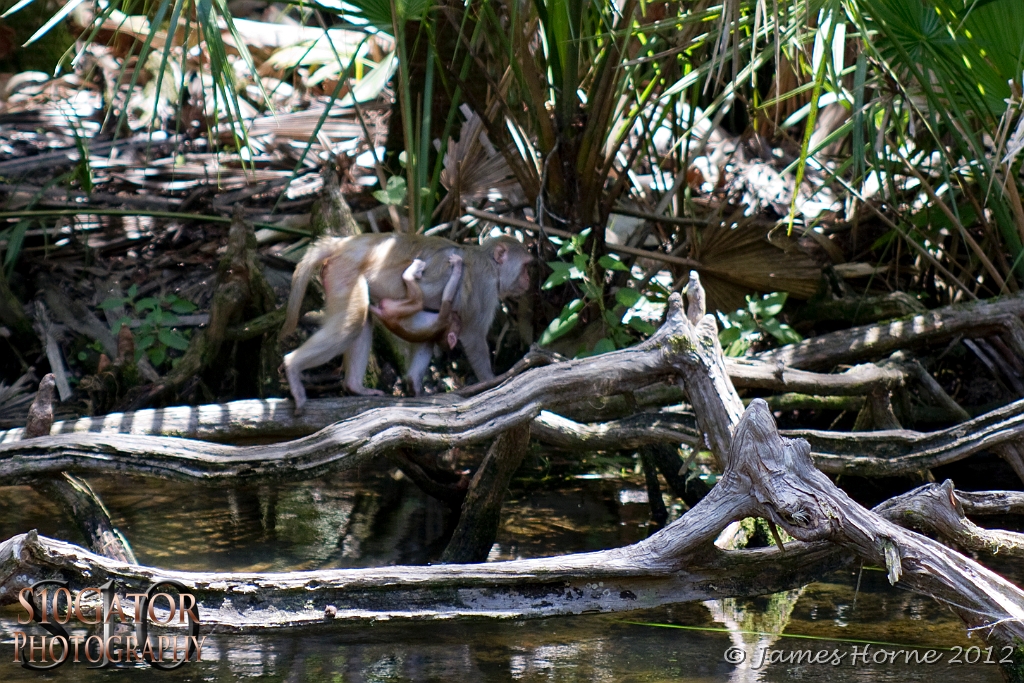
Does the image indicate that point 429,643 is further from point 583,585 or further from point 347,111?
point 347,111

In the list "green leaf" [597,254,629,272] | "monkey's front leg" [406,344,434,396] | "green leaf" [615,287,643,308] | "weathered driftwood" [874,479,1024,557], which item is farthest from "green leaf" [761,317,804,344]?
"weathered driftwood" [874,479,1024,557]

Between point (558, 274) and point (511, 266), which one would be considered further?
point (511, 266)

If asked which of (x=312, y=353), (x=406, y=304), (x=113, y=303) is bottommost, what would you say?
(x=113, y=303)

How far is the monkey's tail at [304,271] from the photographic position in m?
4.82

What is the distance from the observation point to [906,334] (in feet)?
16.7

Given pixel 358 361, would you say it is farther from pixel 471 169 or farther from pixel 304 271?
pixel 471 169

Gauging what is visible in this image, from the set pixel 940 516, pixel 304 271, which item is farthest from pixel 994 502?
pixel 304 271

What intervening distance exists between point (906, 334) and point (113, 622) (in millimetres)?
3984

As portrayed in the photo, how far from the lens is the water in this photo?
363 cm

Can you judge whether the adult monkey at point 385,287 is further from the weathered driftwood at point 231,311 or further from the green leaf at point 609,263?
the weathered driftwood at point 231,311

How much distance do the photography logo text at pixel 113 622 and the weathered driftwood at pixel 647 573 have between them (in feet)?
0.14

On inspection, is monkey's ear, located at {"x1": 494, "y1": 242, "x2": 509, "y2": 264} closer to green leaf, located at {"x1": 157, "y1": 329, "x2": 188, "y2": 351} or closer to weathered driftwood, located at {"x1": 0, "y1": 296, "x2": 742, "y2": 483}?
weathered driftwood, located at {"x1": 0, "y1": 296, "x2": 742, "y2": 483}

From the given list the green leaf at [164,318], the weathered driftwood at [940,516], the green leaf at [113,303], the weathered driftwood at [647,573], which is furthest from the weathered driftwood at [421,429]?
the green leaf at [113,303]

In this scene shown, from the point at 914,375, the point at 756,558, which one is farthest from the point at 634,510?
the point at 756,558
